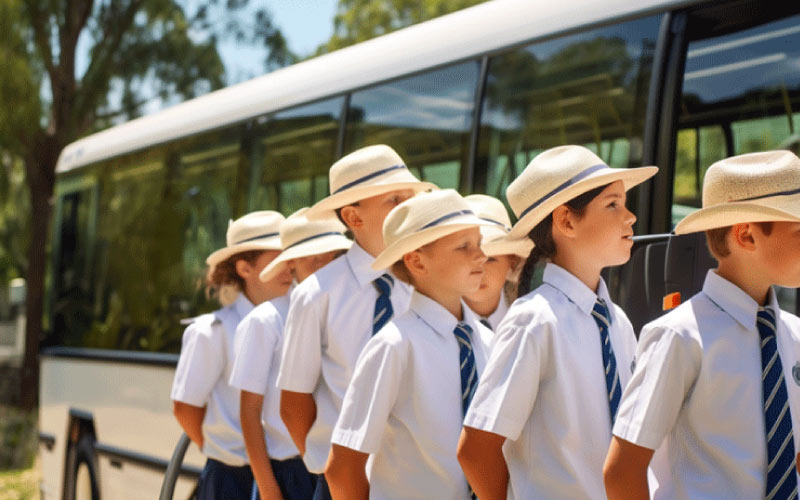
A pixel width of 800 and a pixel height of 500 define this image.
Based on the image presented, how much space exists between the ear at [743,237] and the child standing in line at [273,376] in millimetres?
2047

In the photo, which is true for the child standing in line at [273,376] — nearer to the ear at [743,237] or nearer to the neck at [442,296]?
the neck at [442,296]

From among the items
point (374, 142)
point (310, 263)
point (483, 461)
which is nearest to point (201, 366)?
point (310, 263)

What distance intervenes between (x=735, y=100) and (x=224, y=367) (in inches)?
97.2

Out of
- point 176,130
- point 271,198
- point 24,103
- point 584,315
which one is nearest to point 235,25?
point 24,103

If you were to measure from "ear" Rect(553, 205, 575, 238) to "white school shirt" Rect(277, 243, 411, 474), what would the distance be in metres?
1.00

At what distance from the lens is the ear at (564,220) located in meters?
2.78

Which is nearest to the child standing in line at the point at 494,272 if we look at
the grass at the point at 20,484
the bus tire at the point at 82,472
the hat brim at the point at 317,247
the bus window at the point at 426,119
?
the hat brim at the point at 317,247

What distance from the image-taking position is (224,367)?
194 inches

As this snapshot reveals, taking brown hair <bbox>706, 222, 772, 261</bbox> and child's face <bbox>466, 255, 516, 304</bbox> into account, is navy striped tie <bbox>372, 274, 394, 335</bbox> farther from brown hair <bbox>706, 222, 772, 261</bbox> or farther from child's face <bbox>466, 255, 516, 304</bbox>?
brown hair <bbox>706, 222, 772, 261</bbox>

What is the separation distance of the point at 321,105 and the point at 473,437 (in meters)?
4.36

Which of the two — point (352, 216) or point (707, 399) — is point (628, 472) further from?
point (352, 216)

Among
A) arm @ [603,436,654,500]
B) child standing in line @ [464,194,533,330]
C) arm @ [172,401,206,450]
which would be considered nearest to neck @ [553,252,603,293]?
arm @ [603,436,654,500]

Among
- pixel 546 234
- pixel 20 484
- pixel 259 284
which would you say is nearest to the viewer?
pixel 546 234

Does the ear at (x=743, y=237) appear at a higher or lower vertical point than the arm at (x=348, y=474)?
higher
